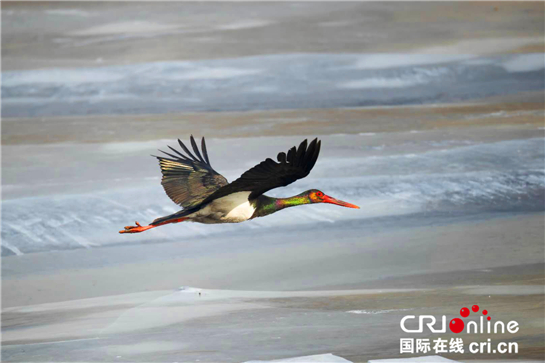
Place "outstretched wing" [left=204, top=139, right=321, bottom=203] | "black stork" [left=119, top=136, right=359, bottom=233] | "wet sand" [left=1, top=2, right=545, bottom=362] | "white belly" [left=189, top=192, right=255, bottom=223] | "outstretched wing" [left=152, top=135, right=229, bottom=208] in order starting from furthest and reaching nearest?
1. "wet sand" [left=1, top=2, right=545, bottom=362]
2. "outstretched wing" [left=152, top=135, right=229, bottom=208]
3. "white belly" [left=189, top=192, right=255, bottom=223]
4. "black stork" [left=119, top=136, right=359, bottom=233]
5. "outstretched wing" [left=204, top=139, right=321, bottom=203]

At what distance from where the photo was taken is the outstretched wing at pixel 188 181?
6449 millimetres

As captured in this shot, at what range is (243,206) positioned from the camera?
20.4 feet

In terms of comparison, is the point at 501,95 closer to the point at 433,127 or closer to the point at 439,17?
the point at 433,127

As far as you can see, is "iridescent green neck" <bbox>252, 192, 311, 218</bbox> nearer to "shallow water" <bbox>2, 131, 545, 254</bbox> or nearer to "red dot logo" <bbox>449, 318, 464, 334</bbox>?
"red dot logo" <bbox>449, 318, 464, 334</bbox>

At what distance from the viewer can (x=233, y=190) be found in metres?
5.84

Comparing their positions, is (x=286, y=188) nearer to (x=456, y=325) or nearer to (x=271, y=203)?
(x=271, y=203)

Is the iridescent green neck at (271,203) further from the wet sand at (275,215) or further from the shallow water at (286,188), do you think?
the shallow water at (286,188)

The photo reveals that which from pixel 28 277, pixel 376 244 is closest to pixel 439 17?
pixel 376 244

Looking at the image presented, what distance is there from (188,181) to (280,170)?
137 centimetres

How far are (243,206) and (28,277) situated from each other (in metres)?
2.51

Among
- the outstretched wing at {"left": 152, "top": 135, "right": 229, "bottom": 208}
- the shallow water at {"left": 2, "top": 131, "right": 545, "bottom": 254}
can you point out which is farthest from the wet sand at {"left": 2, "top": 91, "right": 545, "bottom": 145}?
the outstretched wing at {"left": 152, "top": 135, "right": 229, "bottom": 208}

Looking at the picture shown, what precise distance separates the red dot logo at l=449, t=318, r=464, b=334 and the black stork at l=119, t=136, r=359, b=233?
1112mm

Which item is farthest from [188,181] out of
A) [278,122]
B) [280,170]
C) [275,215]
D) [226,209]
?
[278,122]

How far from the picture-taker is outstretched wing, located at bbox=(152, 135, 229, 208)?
254 inches
